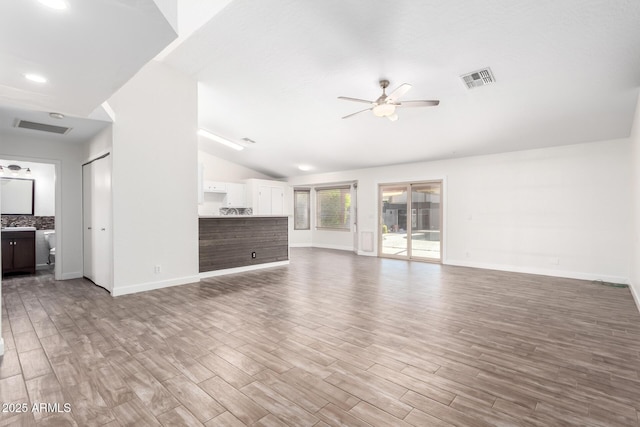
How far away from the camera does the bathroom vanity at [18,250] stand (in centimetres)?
523

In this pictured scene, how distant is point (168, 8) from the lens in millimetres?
1448

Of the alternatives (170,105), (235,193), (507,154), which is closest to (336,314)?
(170,105)

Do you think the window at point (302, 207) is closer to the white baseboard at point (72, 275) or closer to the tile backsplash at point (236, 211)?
the tile backsplash at point (236, 211)

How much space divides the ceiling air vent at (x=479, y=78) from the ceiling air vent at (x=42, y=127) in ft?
19.0

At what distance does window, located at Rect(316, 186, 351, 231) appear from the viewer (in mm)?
9745

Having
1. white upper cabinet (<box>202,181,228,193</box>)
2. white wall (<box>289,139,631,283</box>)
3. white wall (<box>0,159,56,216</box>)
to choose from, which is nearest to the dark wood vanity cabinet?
white wall (<box>0,159,56,216</box>)

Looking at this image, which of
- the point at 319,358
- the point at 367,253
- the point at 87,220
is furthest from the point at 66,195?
the point at 367,253

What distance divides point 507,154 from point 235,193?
7.55 meters

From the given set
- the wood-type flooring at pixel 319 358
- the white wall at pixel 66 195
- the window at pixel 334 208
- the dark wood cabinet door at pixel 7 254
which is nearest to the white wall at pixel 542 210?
the wood-type flooring at pixel 319 358

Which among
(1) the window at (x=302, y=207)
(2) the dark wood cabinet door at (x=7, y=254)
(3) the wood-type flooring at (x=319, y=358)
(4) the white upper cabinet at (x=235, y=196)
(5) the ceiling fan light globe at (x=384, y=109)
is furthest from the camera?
(1) the window at (x=302, y=207)

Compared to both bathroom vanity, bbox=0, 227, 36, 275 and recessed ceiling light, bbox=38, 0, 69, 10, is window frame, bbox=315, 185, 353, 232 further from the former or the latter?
recessed ceiling light, bbox=38, 0, 69, 10

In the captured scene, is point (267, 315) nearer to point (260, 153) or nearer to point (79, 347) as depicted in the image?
point (79, 347)

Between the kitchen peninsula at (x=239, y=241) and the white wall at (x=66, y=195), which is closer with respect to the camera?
the white wall at (x=66, y=195)

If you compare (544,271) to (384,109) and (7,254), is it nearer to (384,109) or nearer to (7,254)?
(384,109)
